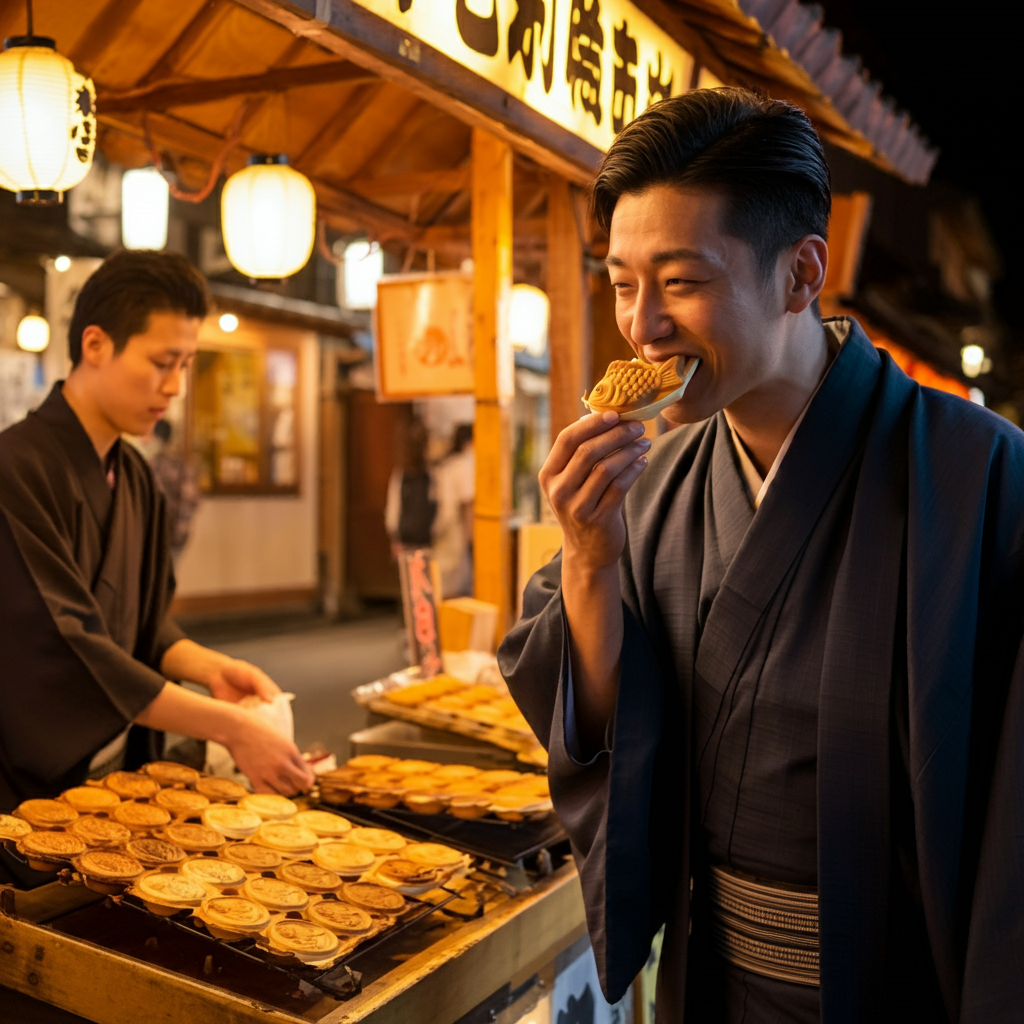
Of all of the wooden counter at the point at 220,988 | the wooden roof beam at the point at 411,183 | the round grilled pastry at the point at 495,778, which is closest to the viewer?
the wooden counter at the point at 220,988

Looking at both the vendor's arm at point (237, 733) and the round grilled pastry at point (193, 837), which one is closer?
the round grilled pastry at point (193, 837)

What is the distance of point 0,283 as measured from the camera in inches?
420

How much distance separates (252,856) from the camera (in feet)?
8.18

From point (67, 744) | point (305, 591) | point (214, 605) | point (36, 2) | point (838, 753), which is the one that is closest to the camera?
point (838, 753)

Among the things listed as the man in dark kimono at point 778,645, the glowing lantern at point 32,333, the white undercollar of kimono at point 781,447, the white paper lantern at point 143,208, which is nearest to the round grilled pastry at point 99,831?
the man in dark kimono at point 778,645

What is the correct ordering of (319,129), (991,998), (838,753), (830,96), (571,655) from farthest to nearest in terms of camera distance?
(319,129), (830,96), (571,655), (838,753), (991,998)

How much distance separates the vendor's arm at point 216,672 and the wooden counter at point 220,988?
3.94 feet

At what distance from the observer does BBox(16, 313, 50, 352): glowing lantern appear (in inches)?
419

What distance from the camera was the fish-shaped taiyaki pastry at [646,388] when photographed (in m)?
1.89

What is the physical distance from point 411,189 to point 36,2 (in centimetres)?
242

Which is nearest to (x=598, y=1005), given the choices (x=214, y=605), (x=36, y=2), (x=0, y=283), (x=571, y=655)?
(x=571, y=655)

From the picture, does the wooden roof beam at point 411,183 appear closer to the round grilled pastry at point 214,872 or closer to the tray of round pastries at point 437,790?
the tray of round pastries at point 437,790

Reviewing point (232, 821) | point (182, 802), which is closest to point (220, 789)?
point (182, 802)

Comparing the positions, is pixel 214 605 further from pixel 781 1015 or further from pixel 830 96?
pixel 781 1015
